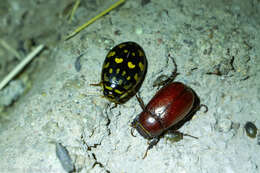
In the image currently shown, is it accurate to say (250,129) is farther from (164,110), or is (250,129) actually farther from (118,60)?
(118,60)

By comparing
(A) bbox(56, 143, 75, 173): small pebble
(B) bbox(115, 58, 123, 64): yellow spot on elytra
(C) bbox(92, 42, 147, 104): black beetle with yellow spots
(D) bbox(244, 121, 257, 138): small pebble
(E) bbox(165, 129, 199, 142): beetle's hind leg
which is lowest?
(D) bbox(244, 121, 257, 138): small pebble

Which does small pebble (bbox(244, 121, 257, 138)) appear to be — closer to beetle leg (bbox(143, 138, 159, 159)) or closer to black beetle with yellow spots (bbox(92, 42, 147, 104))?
beetle leg (bbox(143, 138, 159, 159))

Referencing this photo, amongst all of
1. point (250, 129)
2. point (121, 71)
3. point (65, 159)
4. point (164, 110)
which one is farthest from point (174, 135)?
Answer: point (65, 159)

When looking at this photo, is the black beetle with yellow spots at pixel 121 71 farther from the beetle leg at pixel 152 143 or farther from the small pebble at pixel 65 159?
the small pebble at pixel 65 159

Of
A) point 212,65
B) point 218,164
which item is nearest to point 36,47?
point 212,65

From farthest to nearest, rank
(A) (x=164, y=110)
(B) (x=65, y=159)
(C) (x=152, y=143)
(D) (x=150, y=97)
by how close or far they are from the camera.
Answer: (D) (x=150, y=97), (C) (x=152, y=143), (A) (x=164, y=110), (B) (x=65, y=159)

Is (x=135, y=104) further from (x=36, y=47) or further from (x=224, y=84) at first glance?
(x=36, y=47)

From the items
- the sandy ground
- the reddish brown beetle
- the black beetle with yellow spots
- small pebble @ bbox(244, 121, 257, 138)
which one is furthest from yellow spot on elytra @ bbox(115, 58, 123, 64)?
small pebble @ bbox(244, 121, 257, 138)
